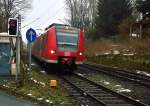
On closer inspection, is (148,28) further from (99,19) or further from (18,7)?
(18,7)

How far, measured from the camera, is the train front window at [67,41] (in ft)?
95.0

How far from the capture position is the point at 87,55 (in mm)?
59438

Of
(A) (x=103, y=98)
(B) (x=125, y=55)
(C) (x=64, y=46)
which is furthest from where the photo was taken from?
(B) (x=125, y=55)

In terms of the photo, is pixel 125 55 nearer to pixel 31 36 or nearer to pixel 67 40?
pixel 67 40

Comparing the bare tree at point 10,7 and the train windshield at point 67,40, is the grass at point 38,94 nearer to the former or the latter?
the train windshield at point 67,40

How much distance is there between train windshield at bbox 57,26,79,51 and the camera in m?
29.0

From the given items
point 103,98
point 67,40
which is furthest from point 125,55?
point 103,98

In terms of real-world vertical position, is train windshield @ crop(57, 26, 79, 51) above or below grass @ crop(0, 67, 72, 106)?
above

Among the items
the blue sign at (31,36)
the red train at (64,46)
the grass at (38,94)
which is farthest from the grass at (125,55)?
the grass at (38,94)

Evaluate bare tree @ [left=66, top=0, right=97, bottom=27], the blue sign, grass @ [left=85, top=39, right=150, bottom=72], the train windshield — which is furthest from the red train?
bare tree @ [left=66, top=0, right=97, bottom=27]

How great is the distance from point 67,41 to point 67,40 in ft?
0.21

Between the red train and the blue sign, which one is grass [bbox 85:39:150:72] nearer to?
the red train

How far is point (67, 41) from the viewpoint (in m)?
29.0

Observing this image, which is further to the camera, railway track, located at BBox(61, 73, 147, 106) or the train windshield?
the train windshield
